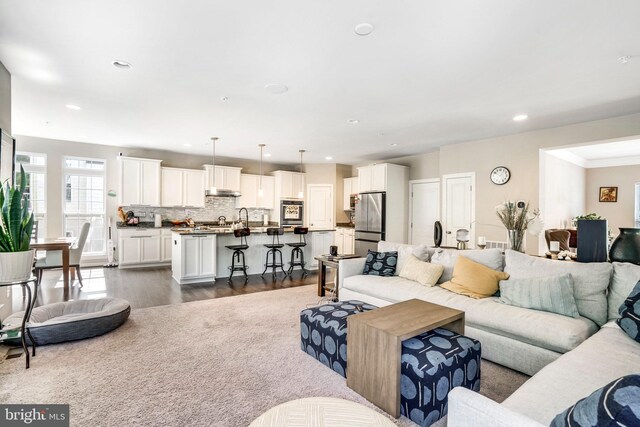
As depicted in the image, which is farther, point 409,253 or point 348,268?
point 348,268

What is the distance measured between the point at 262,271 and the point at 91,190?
14.2 feet

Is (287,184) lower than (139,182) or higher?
higher

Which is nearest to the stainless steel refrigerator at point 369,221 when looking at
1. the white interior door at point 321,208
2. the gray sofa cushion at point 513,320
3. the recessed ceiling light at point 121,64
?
the white interior door at point 321,208

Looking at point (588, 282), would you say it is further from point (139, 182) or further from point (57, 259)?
point (139, 182)

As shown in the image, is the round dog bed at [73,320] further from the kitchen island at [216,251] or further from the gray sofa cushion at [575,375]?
the gray sofa cushion at [575,375]

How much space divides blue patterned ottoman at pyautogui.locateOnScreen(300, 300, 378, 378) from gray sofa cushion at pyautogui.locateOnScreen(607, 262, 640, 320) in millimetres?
1913

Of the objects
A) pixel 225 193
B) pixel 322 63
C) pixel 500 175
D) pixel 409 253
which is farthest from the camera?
pixel 225 193

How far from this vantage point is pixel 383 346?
1.97m

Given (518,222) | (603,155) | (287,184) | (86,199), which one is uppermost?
(603,155)

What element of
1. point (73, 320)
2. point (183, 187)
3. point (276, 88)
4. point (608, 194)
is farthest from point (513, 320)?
point (608, 194)

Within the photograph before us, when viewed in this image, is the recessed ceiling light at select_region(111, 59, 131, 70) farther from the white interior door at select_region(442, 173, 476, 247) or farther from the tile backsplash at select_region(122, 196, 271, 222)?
the white interior door at select_region(442, 173, 476, 247)

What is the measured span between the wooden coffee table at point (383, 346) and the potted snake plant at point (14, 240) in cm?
257

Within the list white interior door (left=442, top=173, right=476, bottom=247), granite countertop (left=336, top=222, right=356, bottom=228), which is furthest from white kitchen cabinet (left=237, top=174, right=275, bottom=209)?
white interior door (left=442, top=173, right=476, bottom=247)

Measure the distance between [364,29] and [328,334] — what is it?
7.87 feet
